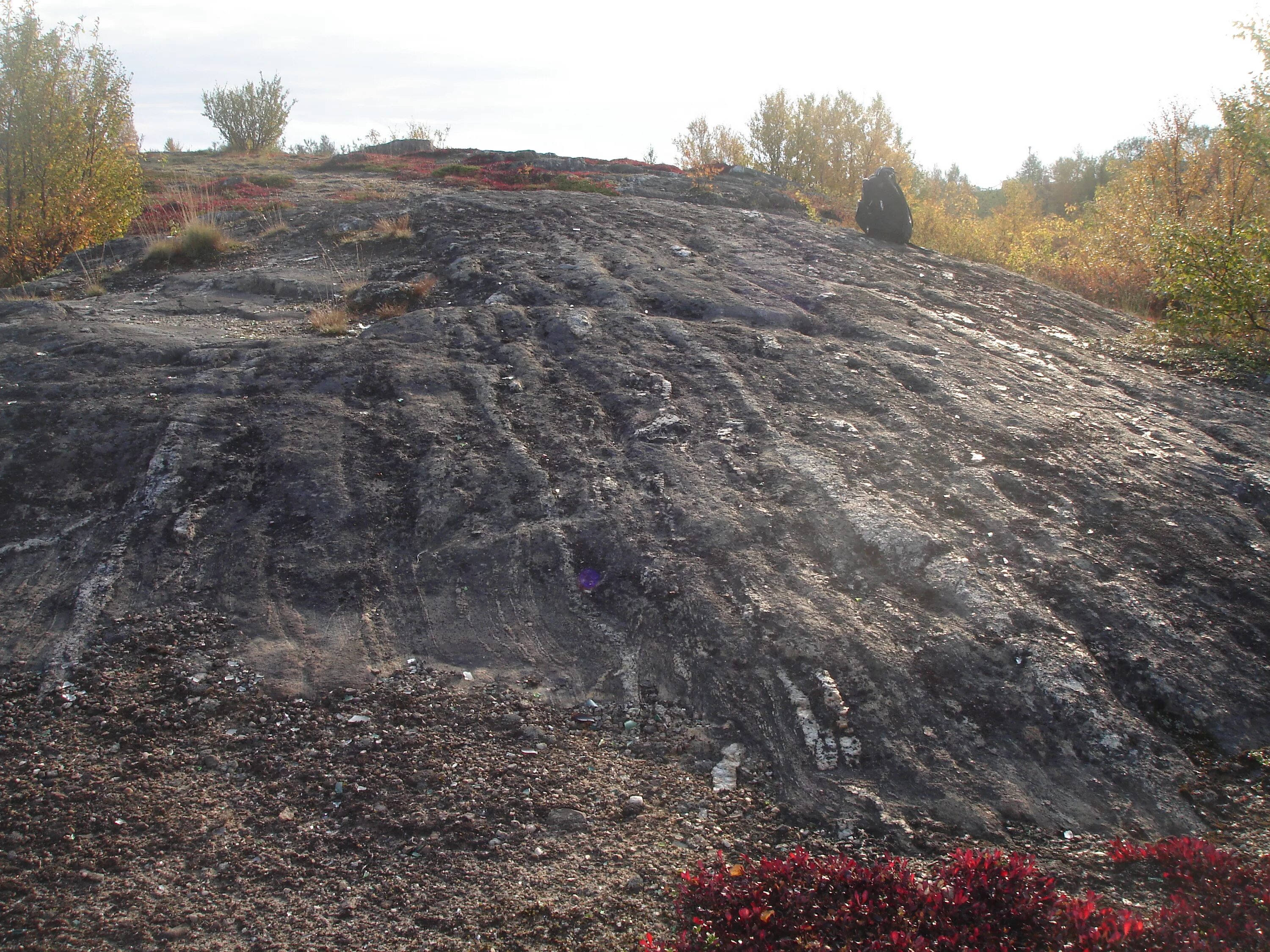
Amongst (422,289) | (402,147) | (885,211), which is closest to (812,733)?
(422,289)

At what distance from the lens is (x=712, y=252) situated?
9094 millimetres

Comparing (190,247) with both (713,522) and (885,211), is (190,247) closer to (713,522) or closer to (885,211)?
(713,522)

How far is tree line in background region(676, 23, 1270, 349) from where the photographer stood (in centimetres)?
787

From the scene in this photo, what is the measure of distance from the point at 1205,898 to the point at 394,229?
10.4 meters

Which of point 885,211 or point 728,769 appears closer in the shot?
point 728,769

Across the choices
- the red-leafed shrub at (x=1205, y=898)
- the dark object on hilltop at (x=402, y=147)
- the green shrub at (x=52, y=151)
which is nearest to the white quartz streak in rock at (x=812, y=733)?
the red-leafed shrub at (x=1205, y=898)

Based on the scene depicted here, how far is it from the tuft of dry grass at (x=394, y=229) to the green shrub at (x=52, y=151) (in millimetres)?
4691

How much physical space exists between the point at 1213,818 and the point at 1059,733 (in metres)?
0.67

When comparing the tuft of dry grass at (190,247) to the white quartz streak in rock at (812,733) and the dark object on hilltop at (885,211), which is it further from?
the white quartz streak in rock at (812,733)

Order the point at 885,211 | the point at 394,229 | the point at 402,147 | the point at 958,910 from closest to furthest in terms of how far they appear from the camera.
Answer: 1. the point at 958,910
2. the point at 394,229
3. the point at 885,211
4. the point at 402,147

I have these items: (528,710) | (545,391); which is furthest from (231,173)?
(528,710)

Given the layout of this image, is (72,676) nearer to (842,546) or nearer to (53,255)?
(842,546)

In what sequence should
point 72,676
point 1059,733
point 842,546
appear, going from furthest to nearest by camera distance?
1. point 842,546
2. point 72,676
3. point 1059,733

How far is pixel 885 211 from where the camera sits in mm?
10820
